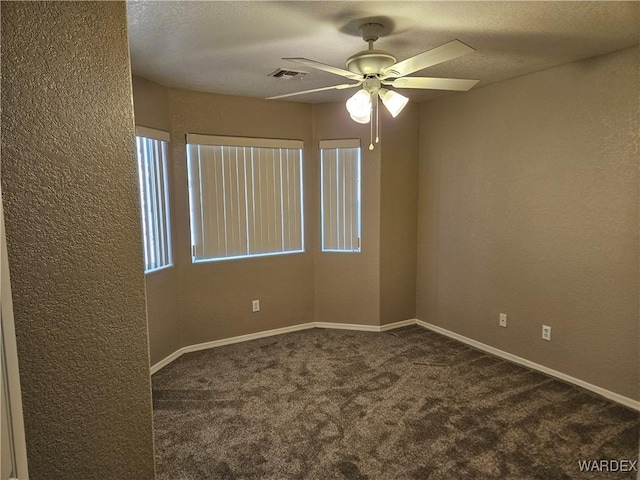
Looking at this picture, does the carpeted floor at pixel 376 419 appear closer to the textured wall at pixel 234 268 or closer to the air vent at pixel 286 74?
the textured wall at pixel 234 268

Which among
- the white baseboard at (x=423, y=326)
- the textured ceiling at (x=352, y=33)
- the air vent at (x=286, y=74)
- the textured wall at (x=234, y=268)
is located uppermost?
the air vent at (x=286, y=74)

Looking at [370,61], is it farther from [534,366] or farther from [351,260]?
[534,366]

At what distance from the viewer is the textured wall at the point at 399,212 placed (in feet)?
13.7

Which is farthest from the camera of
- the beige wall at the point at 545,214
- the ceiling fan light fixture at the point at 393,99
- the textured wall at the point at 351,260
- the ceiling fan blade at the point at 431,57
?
the textured wall at the point at 351,260

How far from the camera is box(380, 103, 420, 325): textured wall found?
13.7ft

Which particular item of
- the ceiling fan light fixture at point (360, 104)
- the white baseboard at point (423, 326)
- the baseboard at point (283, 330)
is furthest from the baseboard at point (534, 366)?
the ceiling fan light fixture at point (360, 104)

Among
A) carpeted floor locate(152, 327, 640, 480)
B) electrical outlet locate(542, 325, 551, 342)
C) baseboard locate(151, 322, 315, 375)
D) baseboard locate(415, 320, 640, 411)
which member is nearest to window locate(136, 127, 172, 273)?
baseboard locate(151, 322, 315, 375)

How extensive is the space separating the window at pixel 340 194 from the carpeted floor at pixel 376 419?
47.7 inches

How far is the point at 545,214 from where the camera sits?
3219 mm

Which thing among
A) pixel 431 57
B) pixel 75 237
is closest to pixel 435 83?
pixel 431 57

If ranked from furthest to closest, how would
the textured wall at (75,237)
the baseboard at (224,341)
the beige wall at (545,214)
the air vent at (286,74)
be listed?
the baseboard at (224,341), the air vent at (286,74), the beige wall at (545,214), the textured wall at (75,237)

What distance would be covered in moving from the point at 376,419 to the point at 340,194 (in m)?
2.33

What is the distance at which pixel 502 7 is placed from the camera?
2.02 metres

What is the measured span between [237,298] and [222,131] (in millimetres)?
1651
